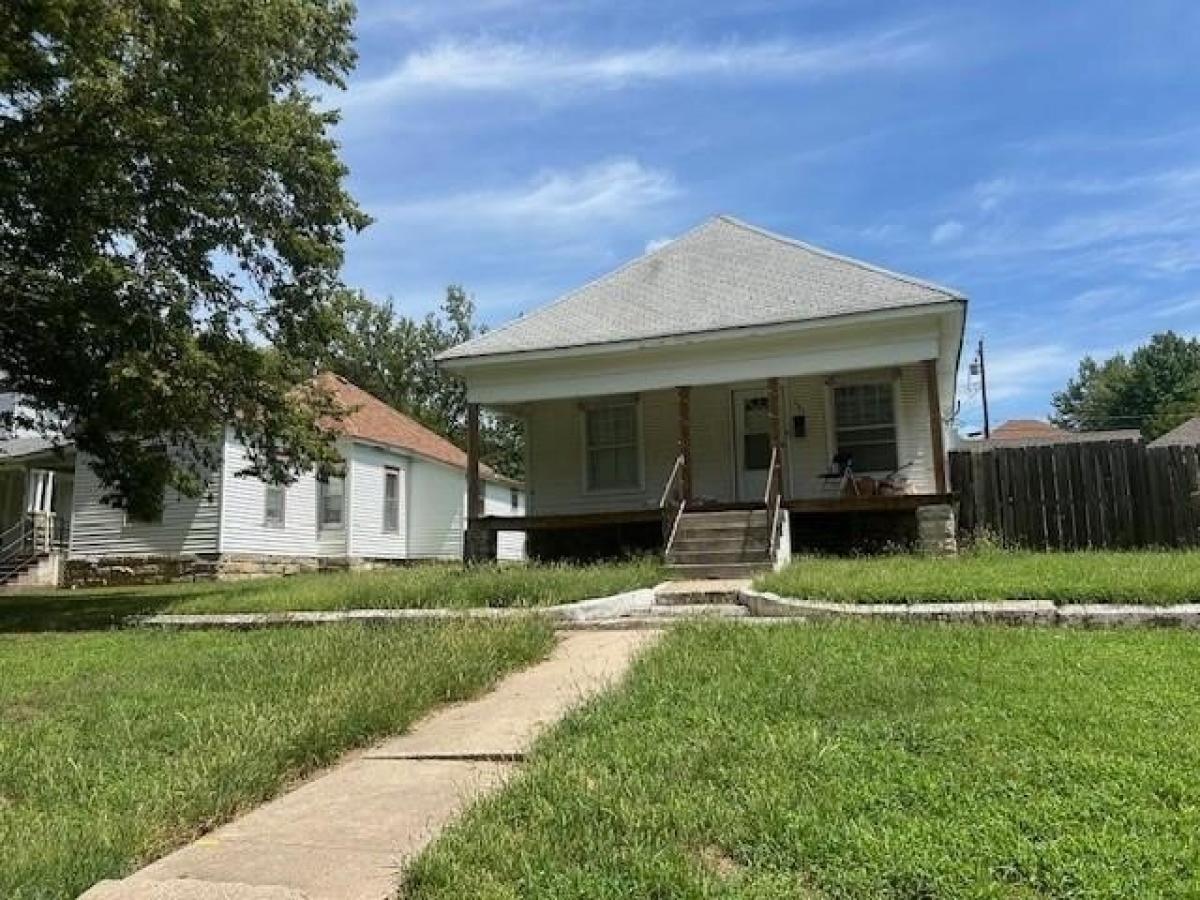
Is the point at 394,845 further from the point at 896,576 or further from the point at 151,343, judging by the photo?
the point at 151,343

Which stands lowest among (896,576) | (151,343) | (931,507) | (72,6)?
(896,576)

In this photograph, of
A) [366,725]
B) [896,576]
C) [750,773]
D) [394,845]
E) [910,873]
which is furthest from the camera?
[896,576]

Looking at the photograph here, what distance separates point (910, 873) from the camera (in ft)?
10.5

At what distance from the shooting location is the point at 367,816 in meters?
4.14

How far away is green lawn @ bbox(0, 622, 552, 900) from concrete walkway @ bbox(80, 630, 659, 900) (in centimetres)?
19

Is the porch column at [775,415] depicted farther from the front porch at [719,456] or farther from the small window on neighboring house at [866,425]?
the small window on neighboring house at [866,425]

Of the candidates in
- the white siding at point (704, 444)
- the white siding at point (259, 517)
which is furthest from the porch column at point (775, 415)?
the white siding at point (259, 517)

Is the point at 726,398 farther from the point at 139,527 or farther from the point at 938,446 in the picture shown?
the point at 139,527

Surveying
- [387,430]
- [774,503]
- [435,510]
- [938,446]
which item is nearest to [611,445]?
[774,503]

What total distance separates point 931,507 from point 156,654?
10018 mm

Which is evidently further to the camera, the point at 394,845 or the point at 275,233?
the point at 275,233

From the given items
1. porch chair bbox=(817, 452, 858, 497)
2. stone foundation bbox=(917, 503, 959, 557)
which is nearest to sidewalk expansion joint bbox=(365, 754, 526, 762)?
stone foundation bbox=(917, 503, 959, 557)

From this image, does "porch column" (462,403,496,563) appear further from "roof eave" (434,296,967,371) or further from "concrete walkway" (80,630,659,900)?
"concrete walkway" (80,630,659,900)

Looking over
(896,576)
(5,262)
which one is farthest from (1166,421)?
(5,262)
